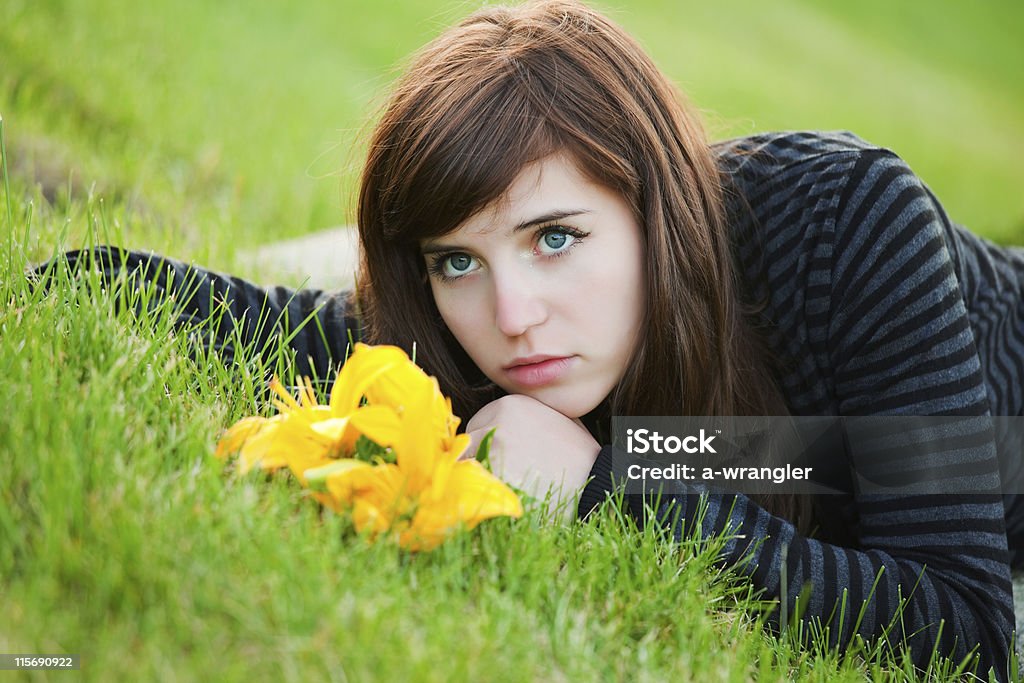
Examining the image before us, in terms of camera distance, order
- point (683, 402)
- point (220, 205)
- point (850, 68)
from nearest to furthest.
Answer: point (683, 402), point (220, 205), point (850, 68)

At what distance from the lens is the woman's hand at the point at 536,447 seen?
178 cm

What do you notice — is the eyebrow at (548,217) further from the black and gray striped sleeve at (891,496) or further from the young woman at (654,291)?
the black and gray striped sleeve at (891,496)

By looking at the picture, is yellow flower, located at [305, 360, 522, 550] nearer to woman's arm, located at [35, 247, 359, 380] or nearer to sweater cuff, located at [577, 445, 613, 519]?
sweater cuff, located at [577, 445, 613, 519]

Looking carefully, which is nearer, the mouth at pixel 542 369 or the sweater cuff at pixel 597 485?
the sweater cuff at pixel 597 485

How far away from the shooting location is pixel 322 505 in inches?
58.5

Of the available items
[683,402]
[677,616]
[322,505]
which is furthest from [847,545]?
[322,505]

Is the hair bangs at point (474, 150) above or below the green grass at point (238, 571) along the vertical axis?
above

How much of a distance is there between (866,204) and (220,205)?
3146 mm

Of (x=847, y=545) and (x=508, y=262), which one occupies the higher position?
(x=508, y=262)

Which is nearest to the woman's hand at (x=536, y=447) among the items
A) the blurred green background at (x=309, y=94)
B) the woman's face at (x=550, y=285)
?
the woman's face at (x=550, y=285)

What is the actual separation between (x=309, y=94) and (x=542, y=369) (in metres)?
6.30

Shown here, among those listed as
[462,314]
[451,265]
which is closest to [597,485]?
[462,314]

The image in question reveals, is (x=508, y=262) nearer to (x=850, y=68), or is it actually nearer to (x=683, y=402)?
(x=683, y=402)

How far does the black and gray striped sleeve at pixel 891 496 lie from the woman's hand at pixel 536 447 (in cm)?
5
